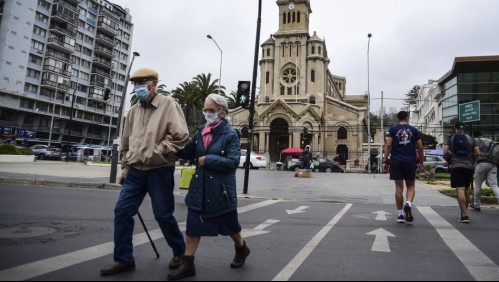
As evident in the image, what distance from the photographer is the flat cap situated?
144 inches

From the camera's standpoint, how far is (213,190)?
10.9 feet

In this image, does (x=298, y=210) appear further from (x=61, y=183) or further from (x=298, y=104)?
(x=298, y=104)

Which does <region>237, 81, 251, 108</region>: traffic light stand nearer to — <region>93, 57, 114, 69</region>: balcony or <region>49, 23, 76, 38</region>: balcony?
<region>49, 23, 76, 38</region>: balcony

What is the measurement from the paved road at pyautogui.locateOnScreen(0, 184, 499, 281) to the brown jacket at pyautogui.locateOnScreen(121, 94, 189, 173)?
3.40 ft

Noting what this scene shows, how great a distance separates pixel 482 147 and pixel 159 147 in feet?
25.2

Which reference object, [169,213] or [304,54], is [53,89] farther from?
[169,213]

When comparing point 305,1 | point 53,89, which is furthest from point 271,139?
point 53,89

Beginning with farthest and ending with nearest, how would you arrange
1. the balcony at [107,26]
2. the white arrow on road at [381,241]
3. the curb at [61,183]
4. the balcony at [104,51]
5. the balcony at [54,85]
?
the balcony at [107,26], the balcony at [104,51], the balcony at [54,85], the curb at [61,183], the white arrow on road at [381,241]

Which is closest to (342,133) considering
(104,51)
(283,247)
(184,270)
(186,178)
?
(104,51)

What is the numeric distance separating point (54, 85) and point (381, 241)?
67.3 m

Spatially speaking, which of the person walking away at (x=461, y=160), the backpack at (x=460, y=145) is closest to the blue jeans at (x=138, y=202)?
the person walking away at (x=461, y=160)

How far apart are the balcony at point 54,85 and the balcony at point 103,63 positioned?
9317 mm

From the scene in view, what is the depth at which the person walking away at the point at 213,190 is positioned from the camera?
3275 millimetres

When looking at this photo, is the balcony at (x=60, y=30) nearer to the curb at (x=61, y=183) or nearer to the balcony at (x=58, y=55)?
the balcony at (x=58, y=55)
